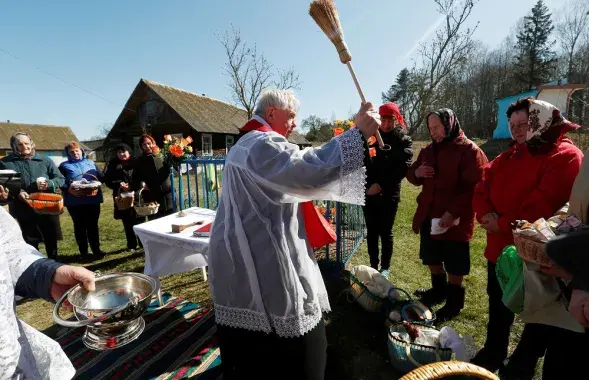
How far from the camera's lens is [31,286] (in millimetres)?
1102

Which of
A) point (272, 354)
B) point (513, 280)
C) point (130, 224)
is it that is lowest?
point (130, 224)

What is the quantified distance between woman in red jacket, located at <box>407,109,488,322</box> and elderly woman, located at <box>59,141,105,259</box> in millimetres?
5000

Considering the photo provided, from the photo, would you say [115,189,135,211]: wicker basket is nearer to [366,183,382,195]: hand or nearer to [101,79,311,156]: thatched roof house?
[366,183,382,195]: hand

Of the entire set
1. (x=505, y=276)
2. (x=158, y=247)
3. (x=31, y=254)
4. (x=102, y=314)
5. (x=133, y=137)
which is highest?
(x=133, y=137)

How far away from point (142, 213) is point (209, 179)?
1.25 m

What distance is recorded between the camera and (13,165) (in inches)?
175

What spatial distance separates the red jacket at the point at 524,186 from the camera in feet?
6.29

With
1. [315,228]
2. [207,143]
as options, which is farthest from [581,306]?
[207,143]

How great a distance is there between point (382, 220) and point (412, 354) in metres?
1.66

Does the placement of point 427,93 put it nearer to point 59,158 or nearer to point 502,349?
point 502,349

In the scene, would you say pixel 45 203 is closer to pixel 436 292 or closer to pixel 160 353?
pixel 160 353

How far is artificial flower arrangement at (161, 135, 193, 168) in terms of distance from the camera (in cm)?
460

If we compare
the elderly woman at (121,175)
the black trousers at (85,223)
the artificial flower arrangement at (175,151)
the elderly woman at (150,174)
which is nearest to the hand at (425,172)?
the artificial flower arrangement at (175,151)

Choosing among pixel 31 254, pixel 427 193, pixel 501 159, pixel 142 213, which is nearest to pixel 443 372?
pixel 31 254
